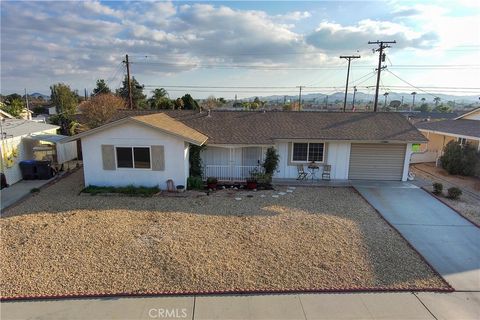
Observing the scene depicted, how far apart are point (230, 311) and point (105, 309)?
2530 mm

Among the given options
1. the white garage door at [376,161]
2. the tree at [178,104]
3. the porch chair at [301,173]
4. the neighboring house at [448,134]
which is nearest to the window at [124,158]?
the porch chair at [301,173]

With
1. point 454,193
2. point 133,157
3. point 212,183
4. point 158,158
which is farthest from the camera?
point 212,183

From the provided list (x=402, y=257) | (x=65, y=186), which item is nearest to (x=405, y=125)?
(x=402, y=257)

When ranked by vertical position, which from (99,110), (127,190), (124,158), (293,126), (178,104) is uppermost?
(178,104)

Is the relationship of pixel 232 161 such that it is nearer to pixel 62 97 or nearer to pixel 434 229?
pixel 434 229

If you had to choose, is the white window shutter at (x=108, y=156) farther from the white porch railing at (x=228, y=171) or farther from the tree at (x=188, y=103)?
the tree at (x=188, y=103)

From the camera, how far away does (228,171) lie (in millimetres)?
15695

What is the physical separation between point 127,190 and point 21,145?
7515mm

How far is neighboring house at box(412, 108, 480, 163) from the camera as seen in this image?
18.9 metres

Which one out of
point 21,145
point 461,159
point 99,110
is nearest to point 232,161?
point 21,145

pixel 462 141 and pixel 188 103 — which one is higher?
pixel 188 103

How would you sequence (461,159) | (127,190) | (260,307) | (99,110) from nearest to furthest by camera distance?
(260,307), (127,190), (461,159), (99,110)

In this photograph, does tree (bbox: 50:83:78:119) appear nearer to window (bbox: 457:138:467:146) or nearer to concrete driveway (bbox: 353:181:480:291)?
concrete driveway (bbox: 353:181:480:291)

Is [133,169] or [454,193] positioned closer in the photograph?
[454,193]
